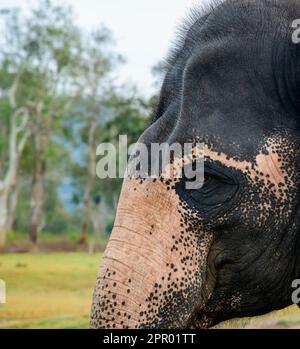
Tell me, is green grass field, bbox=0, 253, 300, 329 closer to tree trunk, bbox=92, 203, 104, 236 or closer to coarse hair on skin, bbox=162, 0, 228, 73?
coarse hair on skin, bbox=162, 0, 228, 73

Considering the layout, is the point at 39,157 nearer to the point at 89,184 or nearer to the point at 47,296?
the point at 89,184

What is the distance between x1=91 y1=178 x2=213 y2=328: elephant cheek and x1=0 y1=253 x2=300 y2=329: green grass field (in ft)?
11.6

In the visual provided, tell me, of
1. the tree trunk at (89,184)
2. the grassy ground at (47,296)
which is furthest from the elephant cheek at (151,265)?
the tree trunk at (89,184)

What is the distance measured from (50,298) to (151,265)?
1059 cm

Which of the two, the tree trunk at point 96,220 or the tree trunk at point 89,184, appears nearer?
the tree trunk at point 89,184

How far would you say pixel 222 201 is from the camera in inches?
71.4

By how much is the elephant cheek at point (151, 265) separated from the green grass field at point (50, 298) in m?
3.52

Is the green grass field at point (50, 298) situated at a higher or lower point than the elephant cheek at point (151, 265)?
lower

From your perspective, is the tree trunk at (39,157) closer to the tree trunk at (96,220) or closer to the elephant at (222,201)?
→ the tree trunk at (96,220)

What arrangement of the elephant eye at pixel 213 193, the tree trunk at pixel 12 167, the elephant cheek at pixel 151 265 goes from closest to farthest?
1. the elephant cheek at pixel 151 265
2. the elephant eye at pixel 213 193
3. the tree trunk at pixel 12 167

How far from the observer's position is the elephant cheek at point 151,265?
1.70 meters

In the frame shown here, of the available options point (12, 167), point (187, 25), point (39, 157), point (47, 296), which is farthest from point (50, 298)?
point (39, 157)

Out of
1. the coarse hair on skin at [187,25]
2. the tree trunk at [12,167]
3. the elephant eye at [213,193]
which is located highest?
the tree trunk at [12,167]

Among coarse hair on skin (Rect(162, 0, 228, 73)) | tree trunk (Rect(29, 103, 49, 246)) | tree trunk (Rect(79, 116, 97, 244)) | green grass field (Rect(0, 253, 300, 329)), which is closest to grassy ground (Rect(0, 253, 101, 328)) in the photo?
green grass field (Rect(0, 253, 300, 329))
